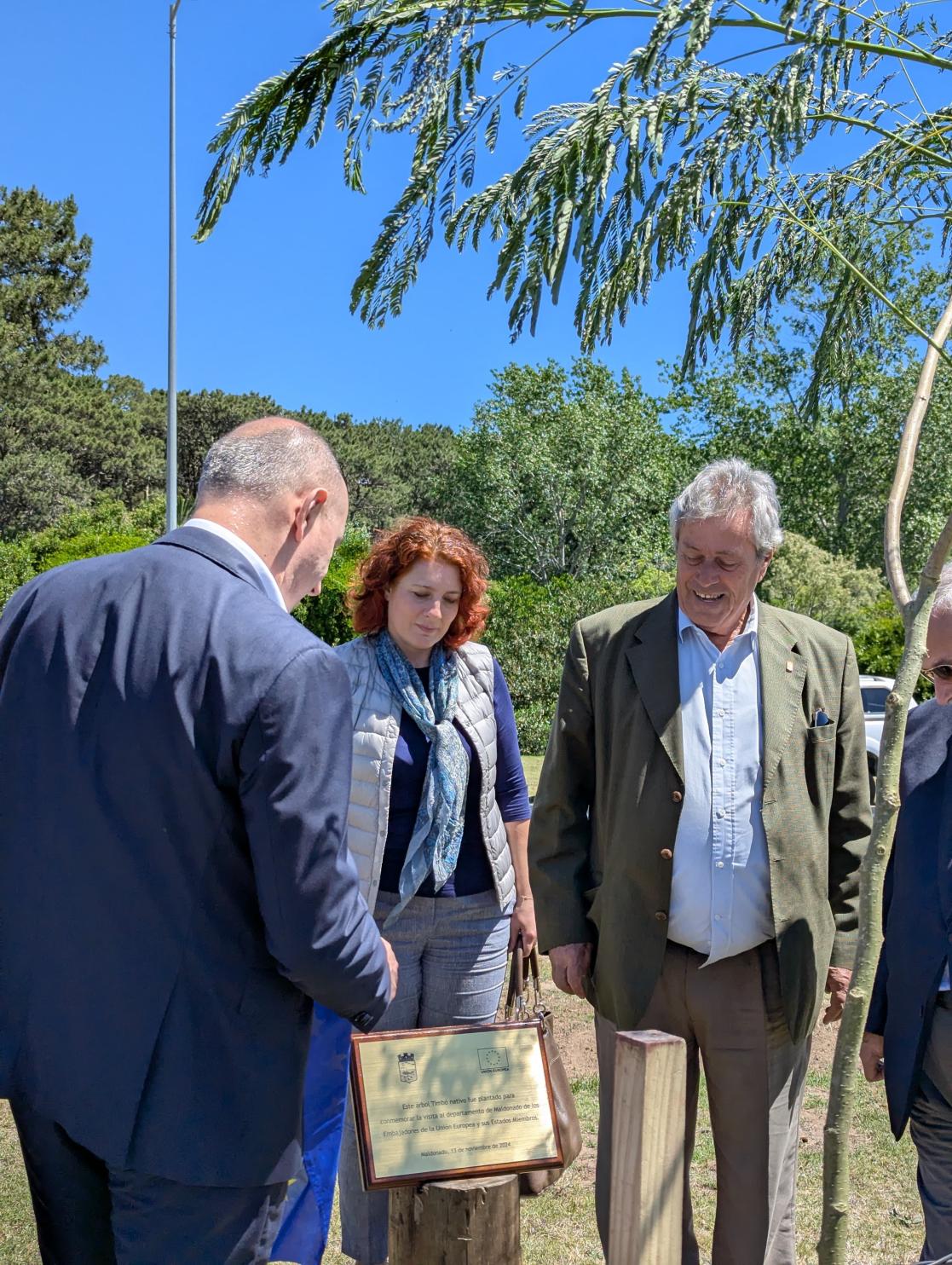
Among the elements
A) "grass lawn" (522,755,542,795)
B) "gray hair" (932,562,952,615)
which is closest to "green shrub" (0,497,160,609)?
"grass lawn" (522,755,542,795)

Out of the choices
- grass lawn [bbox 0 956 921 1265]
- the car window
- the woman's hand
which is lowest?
grass lawn [bbox 0 956 921 1265]

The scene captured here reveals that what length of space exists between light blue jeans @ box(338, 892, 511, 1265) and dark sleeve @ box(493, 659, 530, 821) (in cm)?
36

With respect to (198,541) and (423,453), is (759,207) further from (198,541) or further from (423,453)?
(423,453)

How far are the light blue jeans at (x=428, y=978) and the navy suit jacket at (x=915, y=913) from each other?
43.4 inches

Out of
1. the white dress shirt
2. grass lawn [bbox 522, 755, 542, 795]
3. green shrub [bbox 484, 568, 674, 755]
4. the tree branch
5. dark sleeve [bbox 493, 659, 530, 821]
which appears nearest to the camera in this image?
the tree branch

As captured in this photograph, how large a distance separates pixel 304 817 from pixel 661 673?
1.31 meters

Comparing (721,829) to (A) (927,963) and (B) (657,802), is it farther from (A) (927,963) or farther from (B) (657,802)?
(A) (927,963)

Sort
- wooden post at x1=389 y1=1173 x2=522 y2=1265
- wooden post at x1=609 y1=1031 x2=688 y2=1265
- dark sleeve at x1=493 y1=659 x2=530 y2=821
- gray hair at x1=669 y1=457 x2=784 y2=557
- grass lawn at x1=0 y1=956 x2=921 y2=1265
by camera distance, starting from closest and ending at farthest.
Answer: wooden post at x1=609 y1=1031 x2=688 y2=1265, wooden post at x1=389 y1=1173 x2=522 y2=1265, gray hair at x1=669 y1=457 x2=784 y2=557, grass lawn at x1=0 y1=956 x2=921 y2=1265, dark sleeve at x1=493 y1=659 x2=530 y2=821

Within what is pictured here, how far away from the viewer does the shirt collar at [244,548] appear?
2064 millimetres

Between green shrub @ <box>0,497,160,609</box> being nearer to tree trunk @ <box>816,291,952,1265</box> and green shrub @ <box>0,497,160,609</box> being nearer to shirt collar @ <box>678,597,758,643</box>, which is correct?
shirt collar @ <box>678,597,758,643</box>

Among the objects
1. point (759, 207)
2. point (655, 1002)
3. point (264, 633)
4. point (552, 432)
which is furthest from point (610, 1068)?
point (552, 432)

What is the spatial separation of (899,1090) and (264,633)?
5.71ft

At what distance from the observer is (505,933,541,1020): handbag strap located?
3266mm

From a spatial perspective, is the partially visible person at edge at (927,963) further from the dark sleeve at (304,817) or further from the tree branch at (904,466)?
the dark sleeve at (304,817)
